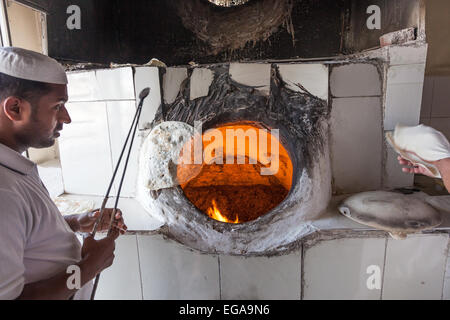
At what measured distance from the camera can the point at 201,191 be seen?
102 inches

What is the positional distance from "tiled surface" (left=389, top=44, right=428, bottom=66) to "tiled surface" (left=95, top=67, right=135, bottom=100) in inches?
66.9

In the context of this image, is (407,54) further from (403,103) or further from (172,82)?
(172,82)

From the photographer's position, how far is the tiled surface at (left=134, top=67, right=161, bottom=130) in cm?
185

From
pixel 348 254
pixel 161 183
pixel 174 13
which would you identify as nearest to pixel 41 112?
pixel 161 183

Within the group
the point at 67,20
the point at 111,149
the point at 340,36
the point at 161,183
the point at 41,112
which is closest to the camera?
the point at 41,112

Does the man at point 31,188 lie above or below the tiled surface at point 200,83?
below

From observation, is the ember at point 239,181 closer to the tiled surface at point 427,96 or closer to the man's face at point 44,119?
the man's face at point 44,119

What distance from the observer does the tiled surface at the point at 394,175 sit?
Answer: 6.36ft

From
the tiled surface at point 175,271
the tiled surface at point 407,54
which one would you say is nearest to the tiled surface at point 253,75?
the tiled surface at point 407,54

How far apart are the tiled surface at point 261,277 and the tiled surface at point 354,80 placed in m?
1.10

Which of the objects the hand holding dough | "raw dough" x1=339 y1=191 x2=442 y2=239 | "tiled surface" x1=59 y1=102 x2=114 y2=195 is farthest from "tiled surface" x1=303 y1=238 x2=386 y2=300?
"tiled surface" x1=59 y1=102 x2=114 y2=195

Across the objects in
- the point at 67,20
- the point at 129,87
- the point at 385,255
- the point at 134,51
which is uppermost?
the point at 67,20

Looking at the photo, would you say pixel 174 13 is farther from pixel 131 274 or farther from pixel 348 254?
pixel 348 254

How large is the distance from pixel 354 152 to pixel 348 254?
0.69 meters
